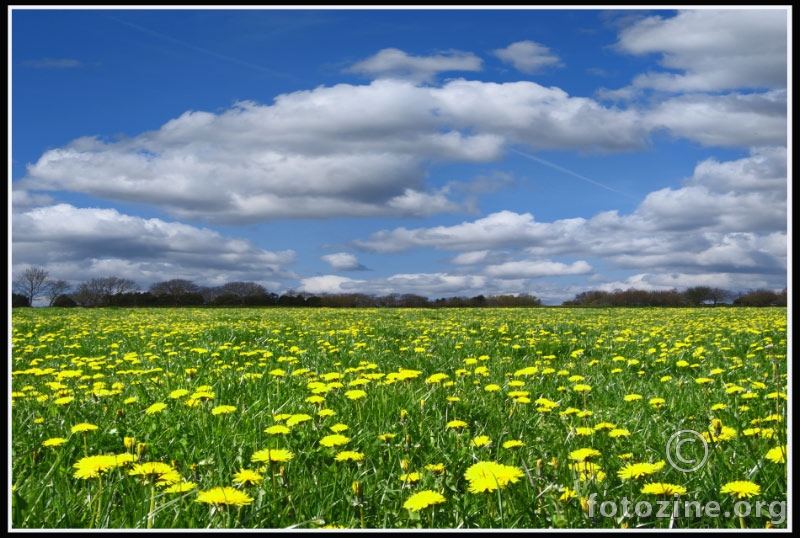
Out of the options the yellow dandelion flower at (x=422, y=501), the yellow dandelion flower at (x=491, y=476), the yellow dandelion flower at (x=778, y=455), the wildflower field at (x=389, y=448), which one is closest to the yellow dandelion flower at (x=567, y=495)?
the wildflower field at (x=389, y=448)

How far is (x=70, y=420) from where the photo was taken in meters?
3.90

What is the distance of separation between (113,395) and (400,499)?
10.1ft

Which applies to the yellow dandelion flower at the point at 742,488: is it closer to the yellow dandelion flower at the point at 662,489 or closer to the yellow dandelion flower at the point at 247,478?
the yellow dandelion flower at the point at 662,489

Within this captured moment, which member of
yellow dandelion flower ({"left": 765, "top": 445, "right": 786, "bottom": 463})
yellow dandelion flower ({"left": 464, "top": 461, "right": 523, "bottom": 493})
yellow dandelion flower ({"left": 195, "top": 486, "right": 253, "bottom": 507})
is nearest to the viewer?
yellow dandelion flower ({"left": 195, "top": 486, "right": 253, "bottom": 507})

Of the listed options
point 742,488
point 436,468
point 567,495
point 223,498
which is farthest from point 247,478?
point 742,488

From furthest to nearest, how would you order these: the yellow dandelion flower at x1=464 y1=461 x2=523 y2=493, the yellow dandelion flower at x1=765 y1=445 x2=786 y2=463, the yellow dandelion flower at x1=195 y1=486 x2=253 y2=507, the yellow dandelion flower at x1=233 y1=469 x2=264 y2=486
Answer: the yellow dandelion flower at x1=765 y1=445 x2=786 y2=463
the yellow dandelion flower at x1=233 y1=469 x2=264 y2=486
the yellow dandelion flower at x1=464 y1=461 x2=523 y2=493
the yellow dandelion flower at x1=195 y1=486 x2=253 y2=507

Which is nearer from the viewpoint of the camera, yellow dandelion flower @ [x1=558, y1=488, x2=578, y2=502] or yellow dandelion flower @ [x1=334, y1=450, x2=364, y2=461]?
yellow dandelion flower @ [x1=558, y1=488, x2=578, y2=502]

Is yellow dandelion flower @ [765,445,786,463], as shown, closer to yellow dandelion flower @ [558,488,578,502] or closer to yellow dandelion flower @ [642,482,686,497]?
yellow dandelion flower @ [642,482,686,497]

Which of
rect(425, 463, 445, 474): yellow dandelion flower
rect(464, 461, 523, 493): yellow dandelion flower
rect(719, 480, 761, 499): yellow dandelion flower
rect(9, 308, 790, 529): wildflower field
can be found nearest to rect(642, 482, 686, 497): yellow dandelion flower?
rect(9, 308, 790, 529): wildflower field

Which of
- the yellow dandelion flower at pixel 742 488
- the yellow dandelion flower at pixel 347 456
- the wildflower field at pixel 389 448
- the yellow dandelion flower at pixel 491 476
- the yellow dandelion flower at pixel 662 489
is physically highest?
the yellow dandelion flower at pixel 491 476

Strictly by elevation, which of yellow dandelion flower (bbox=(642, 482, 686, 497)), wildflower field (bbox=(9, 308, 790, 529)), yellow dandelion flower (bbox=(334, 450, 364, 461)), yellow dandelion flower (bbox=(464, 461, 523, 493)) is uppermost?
yellow dandelion flower (bbox=(464, 461, 523, 493))

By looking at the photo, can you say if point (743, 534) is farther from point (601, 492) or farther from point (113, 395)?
point (113, 395)

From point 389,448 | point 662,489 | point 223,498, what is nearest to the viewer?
point 223,498

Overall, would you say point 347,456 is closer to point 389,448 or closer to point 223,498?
point 389,448
